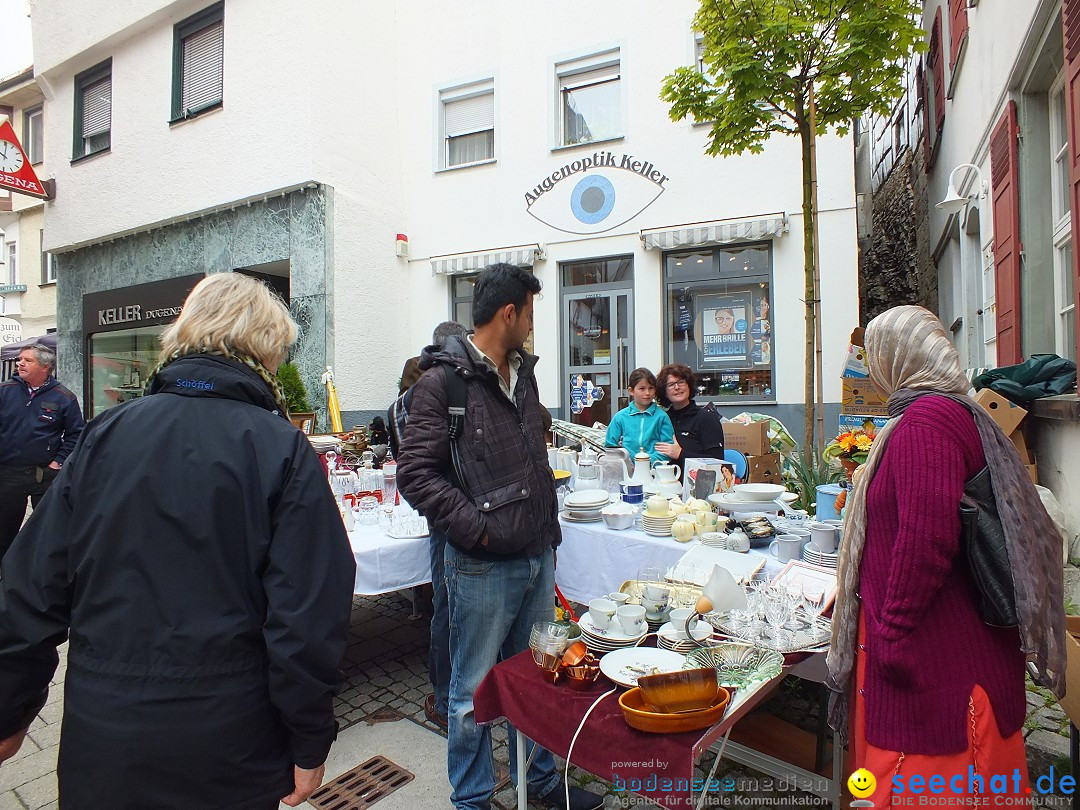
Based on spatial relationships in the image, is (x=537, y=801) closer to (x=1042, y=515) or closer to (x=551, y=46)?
(x=1042, y=515)

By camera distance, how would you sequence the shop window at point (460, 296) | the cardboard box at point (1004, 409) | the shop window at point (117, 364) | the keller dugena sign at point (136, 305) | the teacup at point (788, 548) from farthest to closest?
the shop window at point (117, 364) → the keller dugena sign at point (136, 305) → the shop window at point (460, 296) → the cardboard box at point (1004, 409) → the teacup at point (788, 548)

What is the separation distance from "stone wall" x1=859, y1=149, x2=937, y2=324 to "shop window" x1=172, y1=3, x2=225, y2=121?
11753mm

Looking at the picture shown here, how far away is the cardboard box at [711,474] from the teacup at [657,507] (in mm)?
493

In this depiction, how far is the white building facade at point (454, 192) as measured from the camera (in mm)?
8742

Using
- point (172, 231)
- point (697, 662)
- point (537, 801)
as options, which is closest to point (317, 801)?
point (537, 801)

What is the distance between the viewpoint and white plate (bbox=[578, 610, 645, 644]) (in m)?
2.11

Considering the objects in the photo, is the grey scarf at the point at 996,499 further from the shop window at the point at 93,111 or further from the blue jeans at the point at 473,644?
the shop window at the point at 93,111

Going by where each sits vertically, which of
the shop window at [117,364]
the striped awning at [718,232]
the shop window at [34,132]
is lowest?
the shop window at [117,364]

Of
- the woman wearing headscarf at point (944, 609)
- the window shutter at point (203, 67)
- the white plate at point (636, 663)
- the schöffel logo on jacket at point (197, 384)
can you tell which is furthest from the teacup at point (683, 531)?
the window shutter at point (203, 67)

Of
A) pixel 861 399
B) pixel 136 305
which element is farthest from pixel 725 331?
pixel 136 305

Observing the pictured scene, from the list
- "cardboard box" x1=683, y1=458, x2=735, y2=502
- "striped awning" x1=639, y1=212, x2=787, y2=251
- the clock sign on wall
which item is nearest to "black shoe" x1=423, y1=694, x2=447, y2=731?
"cardboard box" x1=683, y1=458, x2=735, y2=502

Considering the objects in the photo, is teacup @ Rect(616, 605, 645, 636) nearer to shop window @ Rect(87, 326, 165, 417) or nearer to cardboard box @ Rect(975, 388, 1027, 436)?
cardboard box @ Rect(975, 388, 1027, 436)

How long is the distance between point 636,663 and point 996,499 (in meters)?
1.10

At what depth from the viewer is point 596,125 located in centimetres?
983
